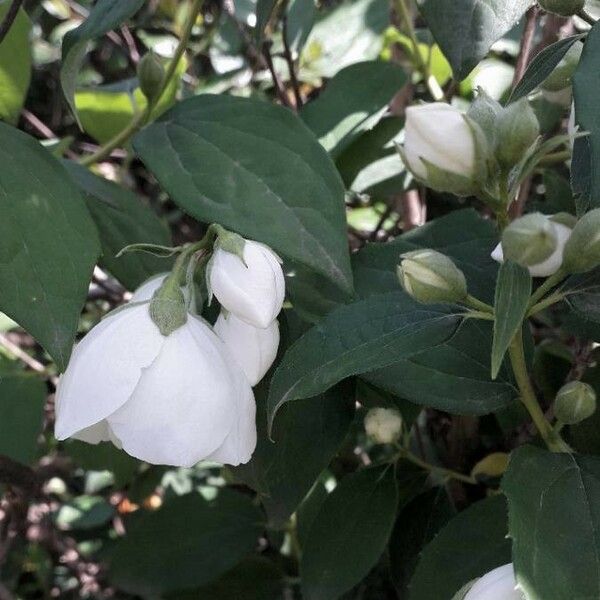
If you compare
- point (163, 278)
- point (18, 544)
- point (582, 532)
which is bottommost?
point (18, 544)

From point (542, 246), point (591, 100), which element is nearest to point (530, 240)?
point (542, 246)

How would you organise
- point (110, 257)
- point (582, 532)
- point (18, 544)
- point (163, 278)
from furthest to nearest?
point (18, 544), point (110, 257), point (163, 278), point (582, 532)

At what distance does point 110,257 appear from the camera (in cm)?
85

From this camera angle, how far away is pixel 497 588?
1.73ft

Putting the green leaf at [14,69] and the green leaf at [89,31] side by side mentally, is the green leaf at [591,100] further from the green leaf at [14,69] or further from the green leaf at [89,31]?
the green leaf at [14,69]

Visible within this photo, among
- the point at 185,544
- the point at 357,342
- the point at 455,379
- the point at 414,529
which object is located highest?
the point at 357,342

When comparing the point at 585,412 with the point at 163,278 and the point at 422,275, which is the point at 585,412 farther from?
the point at 163,278

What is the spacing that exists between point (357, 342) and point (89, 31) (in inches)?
14.5

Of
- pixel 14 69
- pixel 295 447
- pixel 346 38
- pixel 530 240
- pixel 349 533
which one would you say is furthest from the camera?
pixel 346 38

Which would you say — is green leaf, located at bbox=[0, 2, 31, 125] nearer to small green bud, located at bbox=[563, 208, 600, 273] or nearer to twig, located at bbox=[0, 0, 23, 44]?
twig, located at bbox=[0, 0, 23, 44]

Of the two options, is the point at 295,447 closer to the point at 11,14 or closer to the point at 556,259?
the point at 556,259

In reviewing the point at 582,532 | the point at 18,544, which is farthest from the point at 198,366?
the point at 18,544

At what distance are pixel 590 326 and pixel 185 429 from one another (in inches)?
15.3

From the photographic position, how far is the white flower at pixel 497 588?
0.52m
